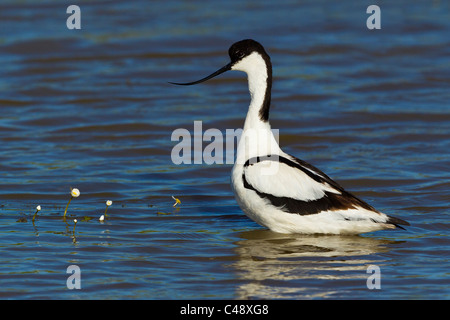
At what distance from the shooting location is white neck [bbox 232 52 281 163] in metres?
7.94

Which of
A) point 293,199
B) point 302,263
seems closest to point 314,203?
point 293,199

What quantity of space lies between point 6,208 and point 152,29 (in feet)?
28.5

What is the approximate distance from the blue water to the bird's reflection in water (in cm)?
2

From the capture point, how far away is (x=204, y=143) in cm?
1144

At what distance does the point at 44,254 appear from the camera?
734 centimetres

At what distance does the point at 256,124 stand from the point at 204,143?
11.3 ft

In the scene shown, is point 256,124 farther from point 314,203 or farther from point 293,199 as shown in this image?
point 314,203

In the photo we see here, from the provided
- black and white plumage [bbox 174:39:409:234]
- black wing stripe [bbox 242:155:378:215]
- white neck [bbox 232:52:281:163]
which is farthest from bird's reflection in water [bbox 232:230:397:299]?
white neck [bbox 232:52:281:163]

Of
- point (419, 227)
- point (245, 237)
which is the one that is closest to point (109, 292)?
point (245, 237)

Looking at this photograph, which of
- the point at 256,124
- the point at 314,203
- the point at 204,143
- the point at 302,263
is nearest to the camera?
the point at 302,263

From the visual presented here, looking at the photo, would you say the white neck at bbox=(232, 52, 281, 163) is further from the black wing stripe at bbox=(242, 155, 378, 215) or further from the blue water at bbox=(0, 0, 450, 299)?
the blue water at bbox=(0, 0, 450, 299)

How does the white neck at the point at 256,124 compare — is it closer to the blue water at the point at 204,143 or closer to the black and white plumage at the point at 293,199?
the black and white plumage at the point at 293,199

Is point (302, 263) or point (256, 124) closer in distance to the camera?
point (302, 263)
